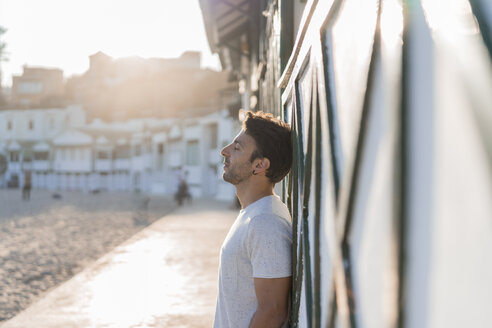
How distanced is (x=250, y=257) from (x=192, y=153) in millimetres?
37582

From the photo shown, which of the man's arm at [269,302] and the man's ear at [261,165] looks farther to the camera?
the man's ear at [261,165]

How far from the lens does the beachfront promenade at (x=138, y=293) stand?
4758 mm

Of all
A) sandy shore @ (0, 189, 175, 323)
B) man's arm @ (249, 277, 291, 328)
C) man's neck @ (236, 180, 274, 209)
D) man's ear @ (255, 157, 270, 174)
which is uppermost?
man's ear @ (255, 157, 270, 174)

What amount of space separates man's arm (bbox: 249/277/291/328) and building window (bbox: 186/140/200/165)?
36089 mm

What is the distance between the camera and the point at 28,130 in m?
66.4

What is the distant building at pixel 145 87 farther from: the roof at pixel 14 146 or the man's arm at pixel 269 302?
the man's arm at pixel 269 302

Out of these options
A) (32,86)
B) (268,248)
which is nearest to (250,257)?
(268,248)

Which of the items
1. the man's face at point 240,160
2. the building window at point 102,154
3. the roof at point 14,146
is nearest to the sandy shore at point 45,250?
the man's face at point 240,160

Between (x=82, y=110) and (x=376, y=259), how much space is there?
71649 mm

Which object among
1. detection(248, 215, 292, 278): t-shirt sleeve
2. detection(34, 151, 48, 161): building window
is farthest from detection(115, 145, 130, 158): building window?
detection(248, 215, 292, 278): t-shirt sleeve

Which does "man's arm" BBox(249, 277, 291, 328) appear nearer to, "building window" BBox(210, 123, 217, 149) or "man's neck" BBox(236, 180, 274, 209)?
"man's neck" BBox(236, 180, 274, 209)

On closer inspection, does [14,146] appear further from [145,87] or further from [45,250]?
[45,250]

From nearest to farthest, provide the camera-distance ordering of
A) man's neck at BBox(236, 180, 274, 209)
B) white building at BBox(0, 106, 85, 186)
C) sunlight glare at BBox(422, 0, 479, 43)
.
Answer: sunlight glare at BBox(422, 0, 479, 43) → man's neck at BBox(236, 180, 274, 209) → white building at BBox(0, 106, 85, 186)

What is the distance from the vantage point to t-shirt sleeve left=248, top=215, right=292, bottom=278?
78.4 inches
